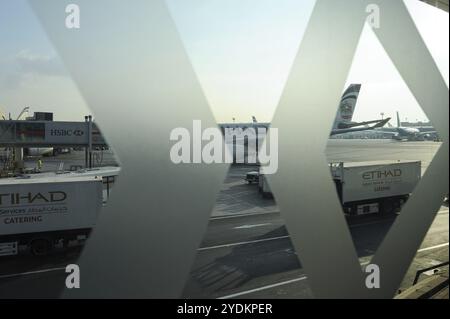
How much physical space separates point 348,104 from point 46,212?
34.7 meters

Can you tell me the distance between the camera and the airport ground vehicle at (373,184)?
513 inches

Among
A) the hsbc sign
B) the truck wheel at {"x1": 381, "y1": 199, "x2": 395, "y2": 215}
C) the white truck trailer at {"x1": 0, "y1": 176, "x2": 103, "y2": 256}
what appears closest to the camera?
the white truck trailer at {"x1": 0, "y1": 176, "x2": 103, "y2": 256}

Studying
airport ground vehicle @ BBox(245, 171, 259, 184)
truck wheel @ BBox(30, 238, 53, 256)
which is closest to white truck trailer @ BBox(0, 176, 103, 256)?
truck wheel @ BBox(30, 238, 53, 256)

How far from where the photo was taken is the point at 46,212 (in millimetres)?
9578

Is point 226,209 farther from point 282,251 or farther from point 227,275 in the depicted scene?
point 227,275

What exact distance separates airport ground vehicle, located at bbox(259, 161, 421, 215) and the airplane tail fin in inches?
968

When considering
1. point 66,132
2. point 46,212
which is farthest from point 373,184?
point 66,132

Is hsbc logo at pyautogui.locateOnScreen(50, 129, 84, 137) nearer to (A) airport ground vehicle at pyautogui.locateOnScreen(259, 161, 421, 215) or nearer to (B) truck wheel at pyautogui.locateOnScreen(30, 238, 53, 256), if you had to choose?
(B) truck wheel at pyautogui.locateOnScreen(30, 238, 53, 256)

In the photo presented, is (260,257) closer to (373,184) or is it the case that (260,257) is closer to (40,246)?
(40,246)

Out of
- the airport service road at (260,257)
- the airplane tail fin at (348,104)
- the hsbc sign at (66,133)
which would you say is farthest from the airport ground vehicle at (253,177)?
the airplane tail fin at (348,104)

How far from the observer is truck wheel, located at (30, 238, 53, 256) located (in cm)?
965

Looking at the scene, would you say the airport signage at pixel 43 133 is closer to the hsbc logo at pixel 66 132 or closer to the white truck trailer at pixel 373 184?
the hsbc logo at pixel 66 132

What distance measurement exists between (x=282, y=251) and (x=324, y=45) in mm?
5696
